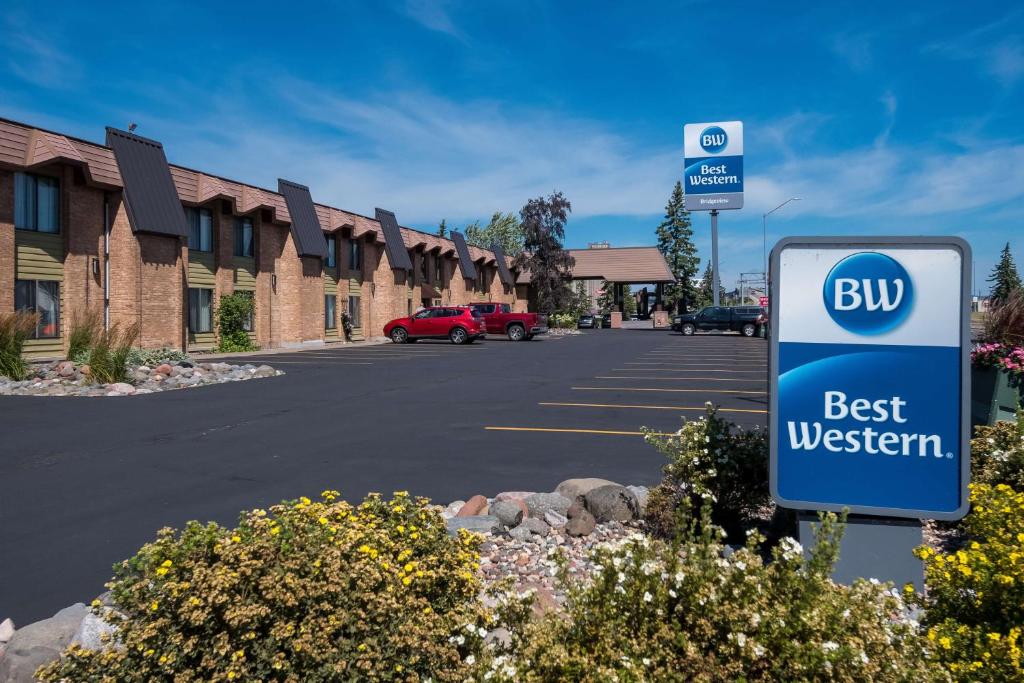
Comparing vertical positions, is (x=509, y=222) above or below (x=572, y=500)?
above

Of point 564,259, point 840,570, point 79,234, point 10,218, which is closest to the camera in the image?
point 840,570

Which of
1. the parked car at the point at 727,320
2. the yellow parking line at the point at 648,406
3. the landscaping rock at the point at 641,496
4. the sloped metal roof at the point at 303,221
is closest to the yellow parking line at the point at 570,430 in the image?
the yellow parking line at the point at 648,406

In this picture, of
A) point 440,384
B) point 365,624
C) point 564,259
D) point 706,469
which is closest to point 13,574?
point 365,624

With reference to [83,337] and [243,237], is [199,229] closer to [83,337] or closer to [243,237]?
[243,237]

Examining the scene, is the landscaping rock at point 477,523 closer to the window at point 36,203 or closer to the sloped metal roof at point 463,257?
the window at point 36,203

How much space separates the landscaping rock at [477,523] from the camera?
5641 millimetres

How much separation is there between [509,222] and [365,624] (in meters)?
96.7

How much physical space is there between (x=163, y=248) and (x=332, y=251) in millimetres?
13119

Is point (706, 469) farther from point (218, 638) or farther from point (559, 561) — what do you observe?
point (218, 638)

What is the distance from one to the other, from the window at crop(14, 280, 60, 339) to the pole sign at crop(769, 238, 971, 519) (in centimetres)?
2504

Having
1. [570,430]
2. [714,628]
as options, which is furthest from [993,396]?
[714,628]

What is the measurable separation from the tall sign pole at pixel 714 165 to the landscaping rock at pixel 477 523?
4513 cm

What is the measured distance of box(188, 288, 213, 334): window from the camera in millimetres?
29553

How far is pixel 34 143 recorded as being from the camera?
22.7m
